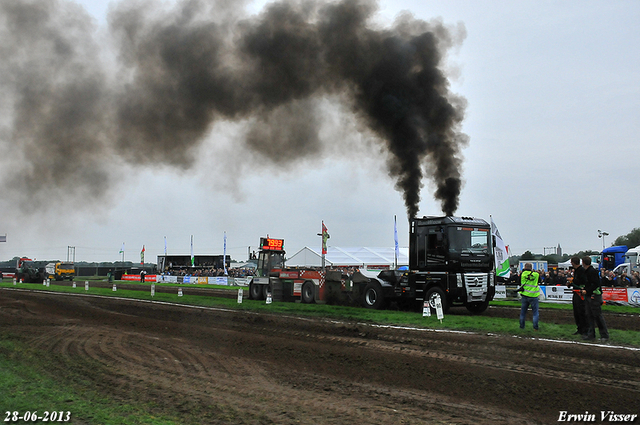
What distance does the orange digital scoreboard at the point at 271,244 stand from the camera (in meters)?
25.9

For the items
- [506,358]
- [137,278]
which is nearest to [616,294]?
[506,358]

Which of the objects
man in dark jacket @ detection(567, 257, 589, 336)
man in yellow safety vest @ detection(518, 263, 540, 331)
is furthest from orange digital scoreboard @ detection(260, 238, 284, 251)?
man in dark jacket @ detection(567, 257, 589, 336)

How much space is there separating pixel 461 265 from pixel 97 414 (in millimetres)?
12643

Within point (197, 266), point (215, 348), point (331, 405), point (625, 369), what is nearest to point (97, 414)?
point (331, 405)

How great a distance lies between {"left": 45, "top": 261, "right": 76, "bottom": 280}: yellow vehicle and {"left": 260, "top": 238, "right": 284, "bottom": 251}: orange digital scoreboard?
148 ft

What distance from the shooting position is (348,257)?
47.7 metres

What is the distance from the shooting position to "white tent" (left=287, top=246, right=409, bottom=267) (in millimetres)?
46375

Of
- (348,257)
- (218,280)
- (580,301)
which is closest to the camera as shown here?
(580,301)

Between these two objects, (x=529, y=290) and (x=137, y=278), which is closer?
(x=529, y=290)

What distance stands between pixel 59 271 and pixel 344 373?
6148 cm

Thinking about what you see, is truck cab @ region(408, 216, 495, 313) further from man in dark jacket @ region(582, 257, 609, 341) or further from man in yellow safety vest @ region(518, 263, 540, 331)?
man in dark jacket @ region(582, 257, 609, 341)

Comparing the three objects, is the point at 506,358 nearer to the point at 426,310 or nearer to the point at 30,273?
the point at 426,310

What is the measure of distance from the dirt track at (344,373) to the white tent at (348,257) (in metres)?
32.8

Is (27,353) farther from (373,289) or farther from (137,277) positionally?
(137,277)
